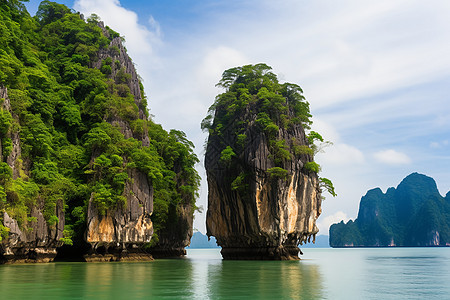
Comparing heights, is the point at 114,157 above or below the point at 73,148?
below

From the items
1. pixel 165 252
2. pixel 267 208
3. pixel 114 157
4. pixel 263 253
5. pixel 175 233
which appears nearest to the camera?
pixel 114 157

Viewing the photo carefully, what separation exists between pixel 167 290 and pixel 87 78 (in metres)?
26.7

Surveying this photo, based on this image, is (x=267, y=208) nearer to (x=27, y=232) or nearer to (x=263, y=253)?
(x=263, y=253)

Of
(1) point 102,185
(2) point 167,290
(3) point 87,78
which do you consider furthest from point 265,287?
(3) point 87,78

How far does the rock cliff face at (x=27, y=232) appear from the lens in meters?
22.7

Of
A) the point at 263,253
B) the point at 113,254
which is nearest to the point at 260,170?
the point at 263,253

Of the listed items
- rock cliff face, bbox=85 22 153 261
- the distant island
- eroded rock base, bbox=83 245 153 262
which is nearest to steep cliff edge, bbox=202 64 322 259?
rock cliff face, bbox=85 22 153 261

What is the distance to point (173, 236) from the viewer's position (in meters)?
44.5

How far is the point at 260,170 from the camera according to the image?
32.8m

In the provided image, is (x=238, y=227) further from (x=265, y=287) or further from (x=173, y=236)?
(x=265, y=287)

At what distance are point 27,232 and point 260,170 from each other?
1747cm

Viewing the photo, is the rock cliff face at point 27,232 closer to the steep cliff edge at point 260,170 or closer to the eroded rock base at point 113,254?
the eroded rock base at point 113,254

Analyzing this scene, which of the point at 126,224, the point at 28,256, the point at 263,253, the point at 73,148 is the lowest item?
the point at 263,253

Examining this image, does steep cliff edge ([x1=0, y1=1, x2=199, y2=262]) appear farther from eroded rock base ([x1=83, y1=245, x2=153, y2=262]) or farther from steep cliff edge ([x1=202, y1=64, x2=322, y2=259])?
steep cliff edge ([x1=202, y1=64, x2=322, y2=259])
